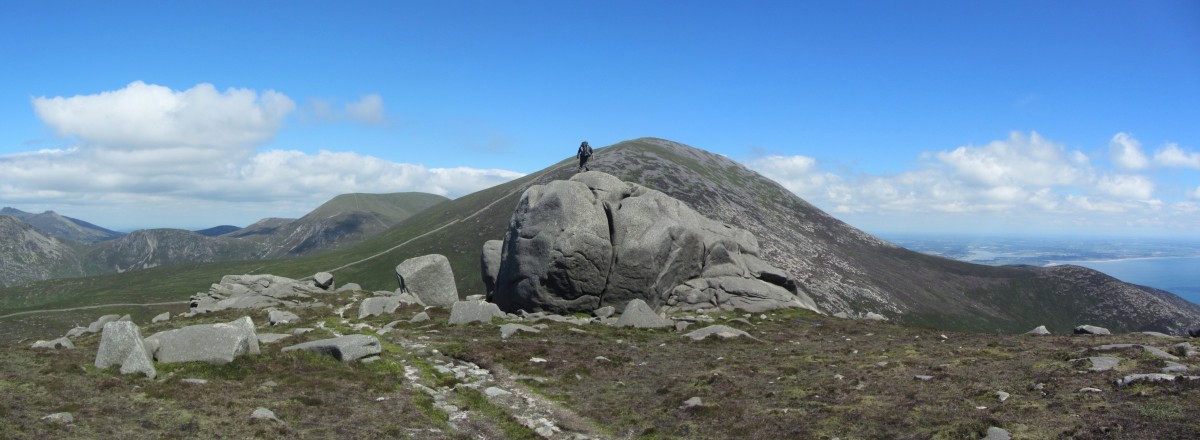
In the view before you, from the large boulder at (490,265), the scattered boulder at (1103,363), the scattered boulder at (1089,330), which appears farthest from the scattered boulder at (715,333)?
the large boulder at (490,265)

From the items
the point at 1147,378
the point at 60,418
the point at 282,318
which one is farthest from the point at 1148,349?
the point at 282,318

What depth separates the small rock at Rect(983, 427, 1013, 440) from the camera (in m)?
19.1

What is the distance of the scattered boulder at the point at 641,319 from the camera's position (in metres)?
50.0

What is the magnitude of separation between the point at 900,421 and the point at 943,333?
29497mm

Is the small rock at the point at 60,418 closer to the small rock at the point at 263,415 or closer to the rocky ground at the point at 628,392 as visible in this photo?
the rocky ground at the point at 628,392

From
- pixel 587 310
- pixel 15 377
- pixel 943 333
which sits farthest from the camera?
pixel 587 310

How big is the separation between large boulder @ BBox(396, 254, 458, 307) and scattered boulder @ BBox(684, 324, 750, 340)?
112ft

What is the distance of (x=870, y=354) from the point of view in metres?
36.1

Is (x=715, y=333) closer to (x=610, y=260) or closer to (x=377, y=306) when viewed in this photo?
(x=610, y=260)

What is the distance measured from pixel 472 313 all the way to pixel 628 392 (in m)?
23.8

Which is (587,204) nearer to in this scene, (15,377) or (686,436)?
(686,436)

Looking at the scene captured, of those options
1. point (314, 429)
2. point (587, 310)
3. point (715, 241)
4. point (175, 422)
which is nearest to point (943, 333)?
point (715, 241)

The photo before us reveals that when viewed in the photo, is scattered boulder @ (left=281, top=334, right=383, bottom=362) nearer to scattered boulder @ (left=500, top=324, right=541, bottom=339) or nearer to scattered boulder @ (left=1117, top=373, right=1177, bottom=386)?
scattered boulder @ (left=500, top=324, right=541, bottom=339)

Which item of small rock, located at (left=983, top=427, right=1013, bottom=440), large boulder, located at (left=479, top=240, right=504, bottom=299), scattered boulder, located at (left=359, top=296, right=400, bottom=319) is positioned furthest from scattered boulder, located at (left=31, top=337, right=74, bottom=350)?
small rock, located at (left=983, top=427, right=1013, bottom=440)
